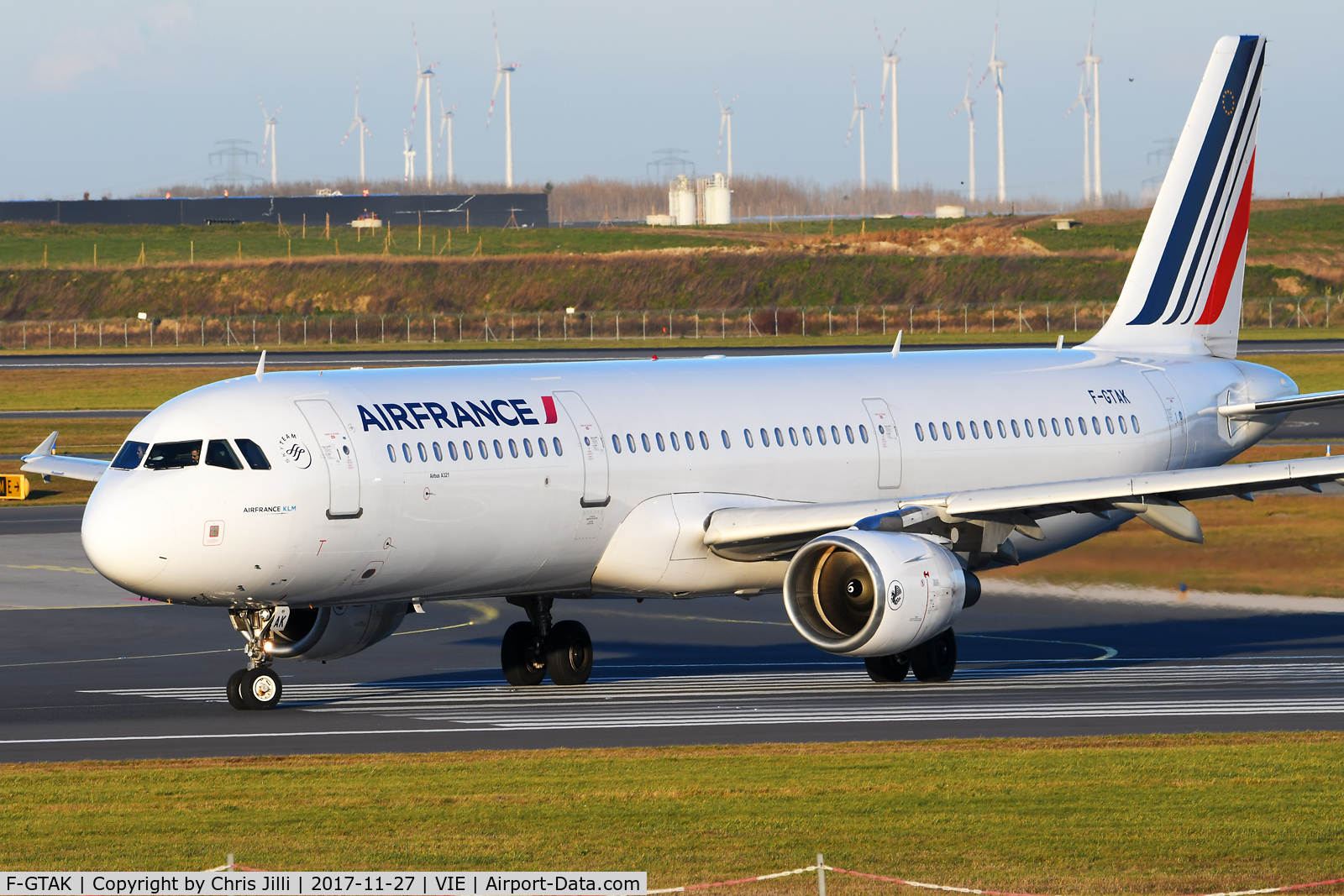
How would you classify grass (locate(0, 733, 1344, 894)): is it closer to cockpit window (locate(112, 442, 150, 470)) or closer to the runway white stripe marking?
the runway white stripe marking

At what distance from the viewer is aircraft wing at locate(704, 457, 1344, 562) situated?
2944cm

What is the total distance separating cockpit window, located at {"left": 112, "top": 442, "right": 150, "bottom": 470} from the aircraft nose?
23.9 inches

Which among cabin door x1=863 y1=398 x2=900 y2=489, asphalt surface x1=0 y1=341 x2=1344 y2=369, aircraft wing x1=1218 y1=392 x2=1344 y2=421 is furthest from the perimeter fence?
cabin door x1=863 y1=398 x2=900 y2=489

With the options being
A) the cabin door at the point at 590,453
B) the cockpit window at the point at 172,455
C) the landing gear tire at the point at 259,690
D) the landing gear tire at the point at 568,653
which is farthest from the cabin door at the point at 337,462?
the landing gear tire at the point at 568,653

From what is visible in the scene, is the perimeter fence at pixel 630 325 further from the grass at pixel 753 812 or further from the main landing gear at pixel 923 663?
the grass at pixel 753 812

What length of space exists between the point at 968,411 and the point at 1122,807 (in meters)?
17.2

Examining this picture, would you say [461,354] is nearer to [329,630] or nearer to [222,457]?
[329,630]

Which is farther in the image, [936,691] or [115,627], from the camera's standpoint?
[115,627]

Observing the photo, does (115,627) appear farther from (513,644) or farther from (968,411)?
(968,411)

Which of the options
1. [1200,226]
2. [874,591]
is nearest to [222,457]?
[874,591]

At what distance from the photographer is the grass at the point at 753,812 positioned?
52.0ft

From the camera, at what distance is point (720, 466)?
31422 millimetres

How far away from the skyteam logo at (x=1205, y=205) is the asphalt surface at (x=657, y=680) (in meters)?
6.39

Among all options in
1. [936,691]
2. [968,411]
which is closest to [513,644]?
[936,691]
